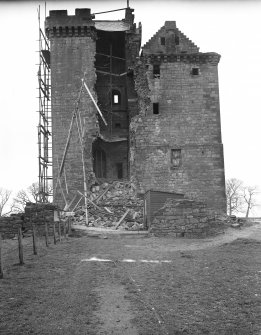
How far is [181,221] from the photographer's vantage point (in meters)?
19.7

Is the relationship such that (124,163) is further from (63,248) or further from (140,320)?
(140,320)

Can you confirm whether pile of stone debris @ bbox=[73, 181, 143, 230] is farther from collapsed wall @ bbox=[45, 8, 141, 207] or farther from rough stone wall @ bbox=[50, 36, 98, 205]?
rough stone wall @ bbox=[50, 36, 98, 205]

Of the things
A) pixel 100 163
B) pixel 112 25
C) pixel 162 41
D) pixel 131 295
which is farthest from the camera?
pixel 112 25

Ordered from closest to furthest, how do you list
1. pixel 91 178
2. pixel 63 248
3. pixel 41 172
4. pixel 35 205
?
pixel 63 248 → pixel 35 205 → pixel 91 178 → pixel 41 172

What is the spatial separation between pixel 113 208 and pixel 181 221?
7.94m

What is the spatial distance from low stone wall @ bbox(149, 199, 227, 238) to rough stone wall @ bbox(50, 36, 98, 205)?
11.8m

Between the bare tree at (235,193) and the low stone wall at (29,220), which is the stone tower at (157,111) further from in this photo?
the bare tree at (235,193)

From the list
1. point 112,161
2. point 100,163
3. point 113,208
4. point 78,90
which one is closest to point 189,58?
point 78,90

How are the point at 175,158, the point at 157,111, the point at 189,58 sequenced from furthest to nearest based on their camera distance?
the point at 189,58
the point at 157,111
the point at 175,158

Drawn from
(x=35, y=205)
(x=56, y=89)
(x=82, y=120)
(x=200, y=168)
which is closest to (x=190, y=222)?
(x=35, y=205)

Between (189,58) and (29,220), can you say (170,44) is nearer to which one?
(189,58)

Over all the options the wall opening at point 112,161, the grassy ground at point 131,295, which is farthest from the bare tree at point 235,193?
the grassy ground at point 131,295

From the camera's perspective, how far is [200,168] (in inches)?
1233

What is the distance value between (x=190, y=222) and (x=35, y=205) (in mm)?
7016
